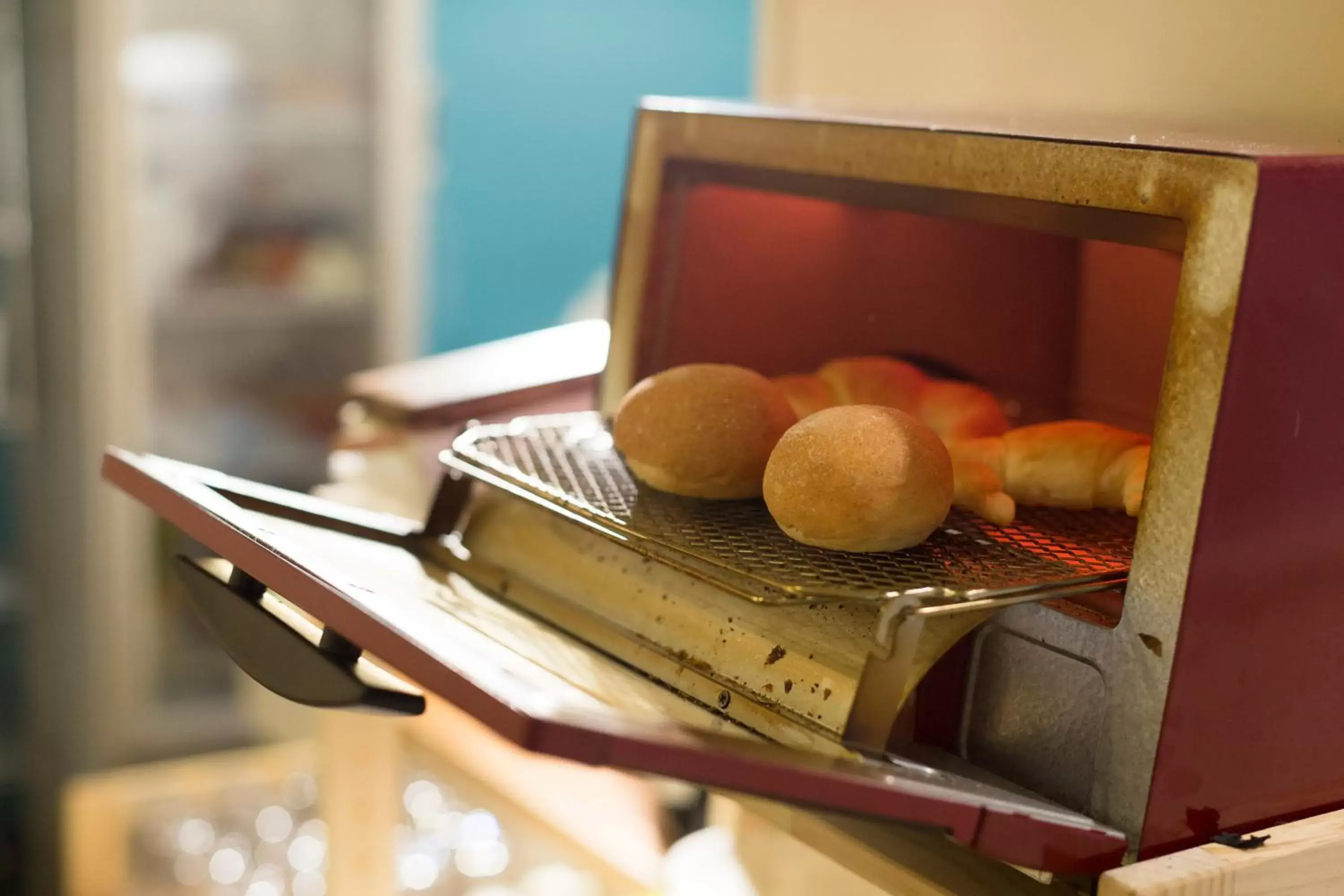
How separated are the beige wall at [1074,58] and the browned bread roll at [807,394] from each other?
0.23 m

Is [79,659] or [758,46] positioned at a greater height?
[758,46]

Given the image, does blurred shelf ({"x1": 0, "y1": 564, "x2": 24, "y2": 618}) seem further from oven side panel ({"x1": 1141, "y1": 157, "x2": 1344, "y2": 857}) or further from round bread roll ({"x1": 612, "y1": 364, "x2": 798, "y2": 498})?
oven side panel ({"x1": 1141, "y1": 157, "x2": 1344, "y2": 857})

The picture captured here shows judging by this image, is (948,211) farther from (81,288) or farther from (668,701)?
(81,288)

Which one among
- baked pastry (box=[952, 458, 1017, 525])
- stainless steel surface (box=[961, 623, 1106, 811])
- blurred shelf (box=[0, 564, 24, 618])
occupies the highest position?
baked pastry (box=[952, 458, 1017, 525])

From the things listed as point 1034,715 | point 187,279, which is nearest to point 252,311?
point 187,279

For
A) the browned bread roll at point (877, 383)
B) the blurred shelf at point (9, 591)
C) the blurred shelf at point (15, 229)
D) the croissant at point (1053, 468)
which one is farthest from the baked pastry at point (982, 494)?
the blurred shelf at point (9, 591)

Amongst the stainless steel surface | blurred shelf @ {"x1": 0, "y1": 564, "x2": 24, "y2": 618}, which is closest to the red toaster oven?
the stainless steel surface

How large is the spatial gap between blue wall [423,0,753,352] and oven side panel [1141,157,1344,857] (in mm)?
2626

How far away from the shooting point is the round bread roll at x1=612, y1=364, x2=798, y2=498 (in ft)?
2.76

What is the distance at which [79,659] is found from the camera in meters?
2.80

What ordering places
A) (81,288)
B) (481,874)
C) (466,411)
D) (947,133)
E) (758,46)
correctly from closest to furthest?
(947,133) < (466,411) < (758,46) < (481,874) < (81,288)

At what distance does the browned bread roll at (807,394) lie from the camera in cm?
95

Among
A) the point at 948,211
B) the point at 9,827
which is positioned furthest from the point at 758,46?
the point at 9,827

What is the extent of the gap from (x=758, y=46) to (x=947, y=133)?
2.57 ft
